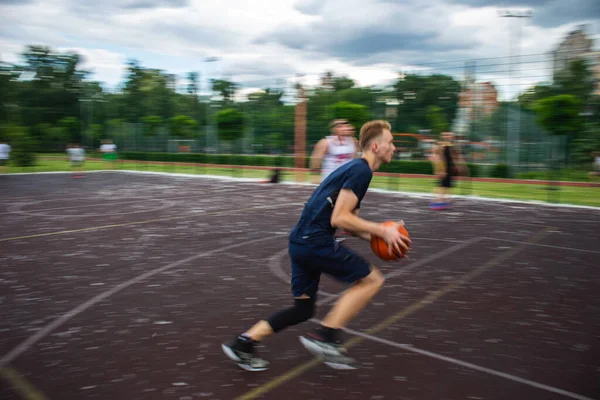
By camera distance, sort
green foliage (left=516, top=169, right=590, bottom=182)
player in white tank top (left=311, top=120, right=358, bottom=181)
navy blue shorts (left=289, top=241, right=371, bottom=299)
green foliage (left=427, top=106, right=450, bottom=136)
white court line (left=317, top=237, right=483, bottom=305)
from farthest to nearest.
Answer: green foliage (left=427, top=106, right=450, bottom=136) < green foliage (left=516, top=169, right=590, bottom=182) < player in white tank top (left=311, top=120, right=358, bottom=181) < white court line (left=317, top=237, right=483, bottom=305) < navy blue shorts (left=289, top=241, right=371, bottom=299)

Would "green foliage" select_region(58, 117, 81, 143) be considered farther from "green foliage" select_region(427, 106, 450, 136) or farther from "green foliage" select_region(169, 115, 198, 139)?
"green foliage" select_region(427, 106, 450, 136)

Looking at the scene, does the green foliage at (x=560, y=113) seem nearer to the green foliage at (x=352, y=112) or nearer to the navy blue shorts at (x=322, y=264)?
the green foliage at (x=352, y=112)

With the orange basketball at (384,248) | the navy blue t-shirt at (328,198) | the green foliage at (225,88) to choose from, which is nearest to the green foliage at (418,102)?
the green foliage at (225,88)

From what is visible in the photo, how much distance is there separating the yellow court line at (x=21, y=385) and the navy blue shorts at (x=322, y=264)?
181cm

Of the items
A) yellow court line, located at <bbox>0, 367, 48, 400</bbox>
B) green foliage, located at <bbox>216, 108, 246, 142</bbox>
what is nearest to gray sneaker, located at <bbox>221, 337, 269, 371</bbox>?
yellow court line, located at <bbox>0, 367, 48, 400</bbox>

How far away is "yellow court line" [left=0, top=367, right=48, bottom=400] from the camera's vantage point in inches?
125

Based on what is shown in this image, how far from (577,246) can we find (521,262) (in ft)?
5.93

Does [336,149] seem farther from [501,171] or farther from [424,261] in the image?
[501,171]

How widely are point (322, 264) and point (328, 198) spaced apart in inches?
17.8

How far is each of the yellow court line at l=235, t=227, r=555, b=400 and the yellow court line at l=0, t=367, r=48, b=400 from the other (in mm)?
1318

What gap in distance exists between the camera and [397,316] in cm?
468

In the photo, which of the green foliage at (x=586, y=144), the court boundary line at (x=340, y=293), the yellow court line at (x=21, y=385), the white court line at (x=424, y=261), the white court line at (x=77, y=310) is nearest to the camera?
the yellow court line at (x=21, y=385)

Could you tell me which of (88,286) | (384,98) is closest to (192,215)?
(88,286)

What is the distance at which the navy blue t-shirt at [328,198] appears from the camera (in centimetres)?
320
